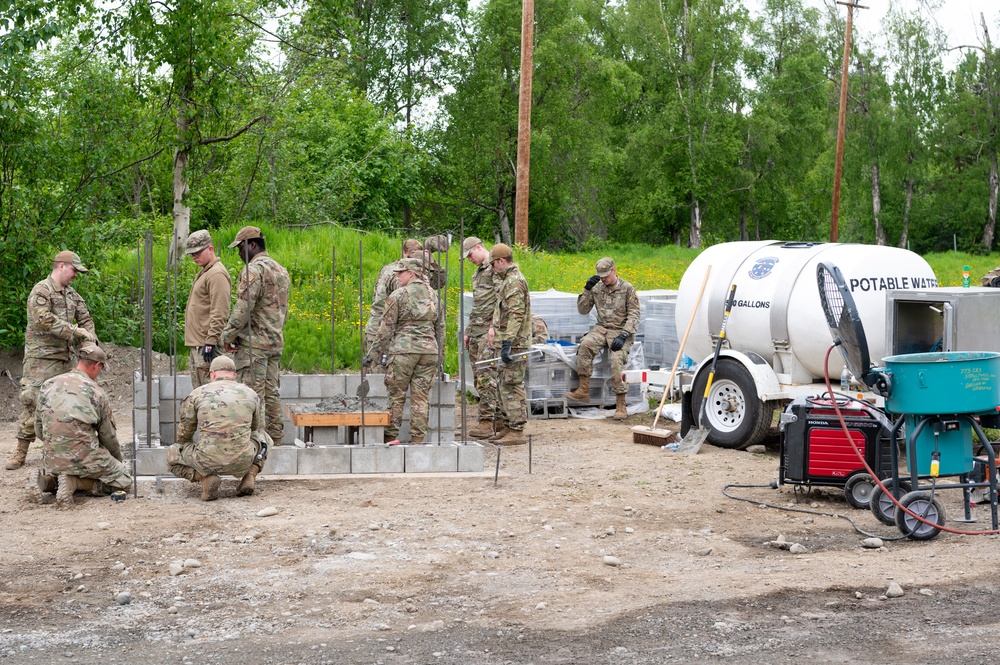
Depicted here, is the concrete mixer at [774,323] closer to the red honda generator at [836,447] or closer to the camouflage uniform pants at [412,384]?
the red honda generator at [836,447]

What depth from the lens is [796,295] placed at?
1097 cm

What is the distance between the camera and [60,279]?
10.6m

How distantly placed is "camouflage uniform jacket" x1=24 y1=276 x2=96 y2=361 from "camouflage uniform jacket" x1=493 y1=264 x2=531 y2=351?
4.05m

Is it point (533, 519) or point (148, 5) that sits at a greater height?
point (148, 5)

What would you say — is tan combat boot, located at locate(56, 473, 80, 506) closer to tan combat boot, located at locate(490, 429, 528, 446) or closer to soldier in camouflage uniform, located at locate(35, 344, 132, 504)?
soldier in camouflage uniform, located at locate(35, 344, 132, 504)

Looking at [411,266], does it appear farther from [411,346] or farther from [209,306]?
[209,306]

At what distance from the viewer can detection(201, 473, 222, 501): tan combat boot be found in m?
8.63

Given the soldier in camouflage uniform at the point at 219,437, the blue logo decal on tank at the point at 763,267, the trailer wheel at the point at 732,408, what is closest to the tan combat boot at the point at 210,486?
the soldier in camouflage uniform at the point at 219,437

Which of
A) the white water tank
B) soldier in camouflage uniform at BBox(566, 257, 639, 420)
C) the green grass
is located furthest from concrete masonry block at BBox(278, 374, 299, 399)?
the white water tank

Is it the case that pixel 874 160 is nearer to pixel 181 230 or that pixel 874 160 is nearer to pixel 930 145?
pixel 930 145

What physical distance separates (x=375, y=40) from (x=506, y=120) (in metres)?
5.96

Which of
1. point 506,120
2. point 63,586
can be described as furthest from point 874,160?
point 63,586

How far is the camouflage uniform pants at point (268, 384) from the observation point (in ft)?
34.1

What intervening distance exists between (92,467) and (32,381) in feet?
7.65
